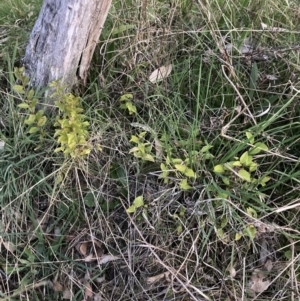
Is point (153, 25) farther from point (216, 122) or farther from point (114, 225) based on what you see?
point (114, 225)

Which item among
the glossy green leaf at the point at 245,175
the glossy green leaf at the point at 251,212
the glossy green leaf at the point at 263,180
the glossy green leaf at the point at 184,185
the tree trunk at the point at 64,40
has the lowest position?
the glossy green leaf at the point at 251,212

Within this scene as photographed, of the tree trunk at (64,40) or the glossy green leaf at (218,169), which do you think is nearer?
the glossy green leaf at (218,169)

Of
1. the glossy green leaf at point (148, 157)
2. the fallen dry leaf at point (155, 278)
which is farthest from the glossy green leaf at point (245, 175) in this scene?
the fallen dry leaf at point (155, 278)

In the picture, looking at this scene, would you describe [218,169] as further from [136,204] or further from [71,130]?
[71,130]

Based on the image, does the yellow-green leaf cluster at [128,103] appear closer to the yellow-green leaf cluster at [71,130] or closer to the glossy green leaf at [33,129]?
the yellow-green leaf cluster at [71,130]

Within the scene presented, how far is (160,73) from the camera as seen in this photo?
5.96 ft

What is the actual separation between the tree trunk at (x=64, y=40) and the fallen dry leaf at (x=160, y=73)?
26 cm

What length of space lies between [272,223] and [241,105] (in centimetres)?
44

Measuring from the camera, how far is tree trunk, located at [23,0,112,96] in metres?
1.68

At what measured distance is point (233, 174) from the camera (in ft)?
5.03

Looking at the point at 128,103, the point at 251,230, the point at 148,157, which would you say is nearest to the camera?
the point at 251,230

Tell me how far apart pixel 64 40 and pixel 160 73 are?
1.27 feet

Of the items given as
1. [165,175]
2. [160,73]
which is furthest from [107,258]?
[160,73]

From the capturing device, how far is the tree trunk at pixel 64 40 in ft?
5.50
